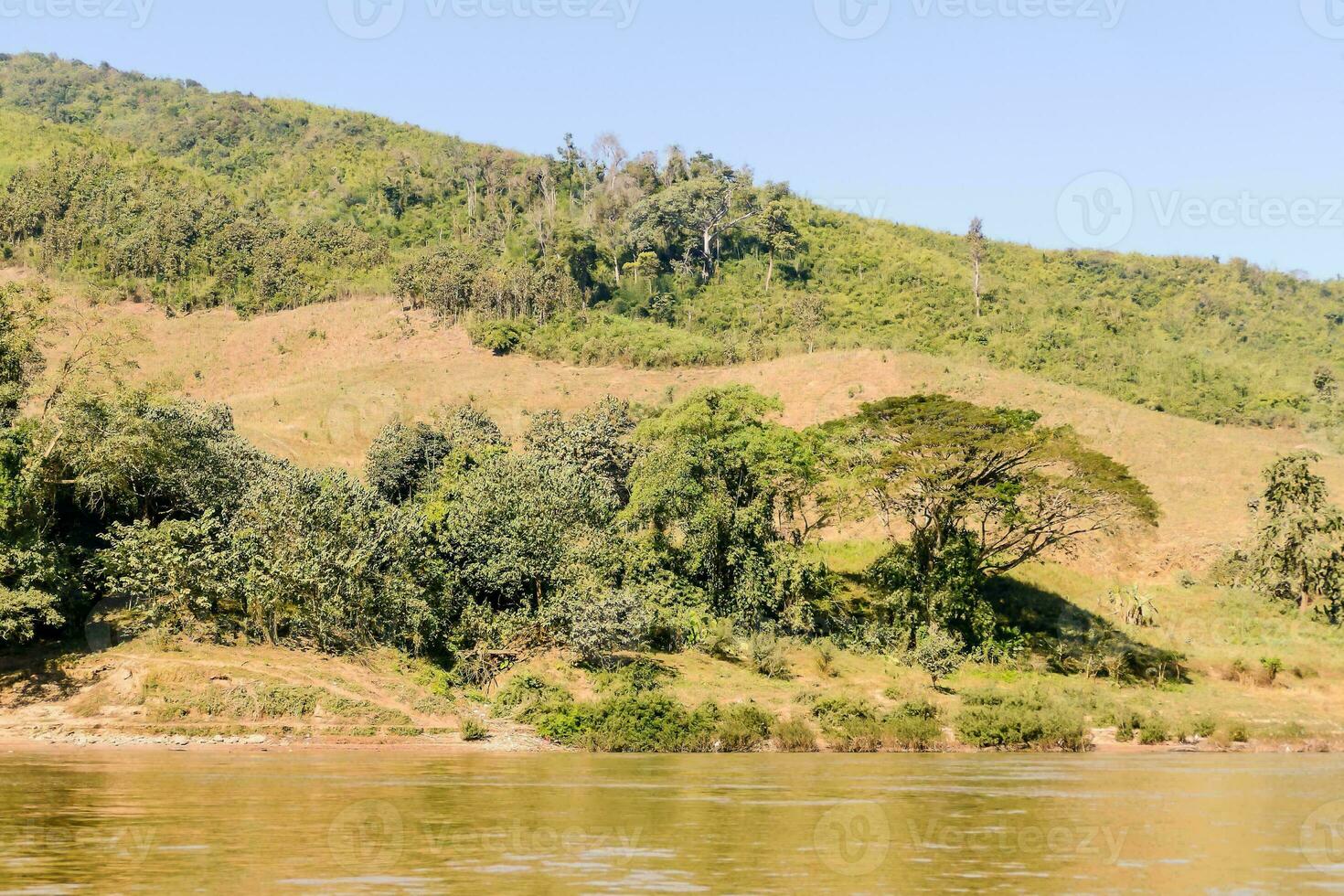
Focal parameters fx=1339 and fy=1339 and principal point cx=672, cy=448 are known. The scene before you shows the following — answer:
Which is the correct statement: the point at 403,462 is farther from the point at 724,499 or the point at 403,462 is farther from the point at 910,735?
the point at 910,735

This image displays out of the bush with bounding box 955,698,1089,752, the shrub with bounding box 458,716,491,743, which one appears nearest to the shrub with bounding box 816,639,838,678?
the bush with bounding box 955,698,1089,752

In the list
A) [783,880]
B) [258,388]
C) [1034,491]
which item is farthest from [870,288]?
[783,880]

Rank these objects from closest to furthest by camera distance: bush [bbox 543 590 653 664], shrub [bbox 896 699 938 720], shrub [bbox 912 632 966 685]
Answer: shrub [bbox 896 699 938 720] → bush [bbox 543 590 653 664] → shrub [bbox 912 632 966 685]

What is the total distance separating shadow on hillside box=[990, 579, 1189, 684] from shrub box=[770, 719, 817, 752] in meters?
15.1

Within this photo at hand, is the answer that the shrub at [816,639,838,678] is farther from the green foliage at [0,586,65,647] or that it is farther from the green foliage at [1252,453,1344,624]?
the green foliage at [0,586,65,647]

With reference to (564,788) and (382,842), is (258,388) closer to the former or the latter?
(564,788)

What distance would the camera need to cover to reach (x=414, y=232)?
5172 inches

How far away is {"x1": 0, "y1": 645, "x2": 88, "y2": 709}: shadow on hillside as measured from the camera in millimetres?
36781

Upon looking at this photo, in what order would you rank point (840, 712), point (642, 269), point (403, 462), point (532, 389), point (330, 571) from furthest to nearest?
point (642, 269), point (532, 389), point (403, 462), point (330, 571), point (840, 712)

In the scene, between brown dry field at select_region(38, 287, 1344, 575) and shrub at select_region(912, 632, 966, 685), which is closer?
shrub at select_region(912, 632, 966, 685)

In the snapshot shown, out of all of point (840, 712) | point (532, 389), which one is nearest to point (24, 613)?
point (840, 712)

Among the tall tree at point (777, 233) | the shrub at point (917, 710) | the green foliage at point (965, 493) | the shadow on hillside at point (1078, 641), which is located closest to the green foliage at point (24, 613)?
the shrub at point (917, 710)

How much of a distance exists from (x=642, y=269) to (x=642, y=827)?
97.0 metres

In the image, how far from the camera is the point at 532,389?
88.1m
